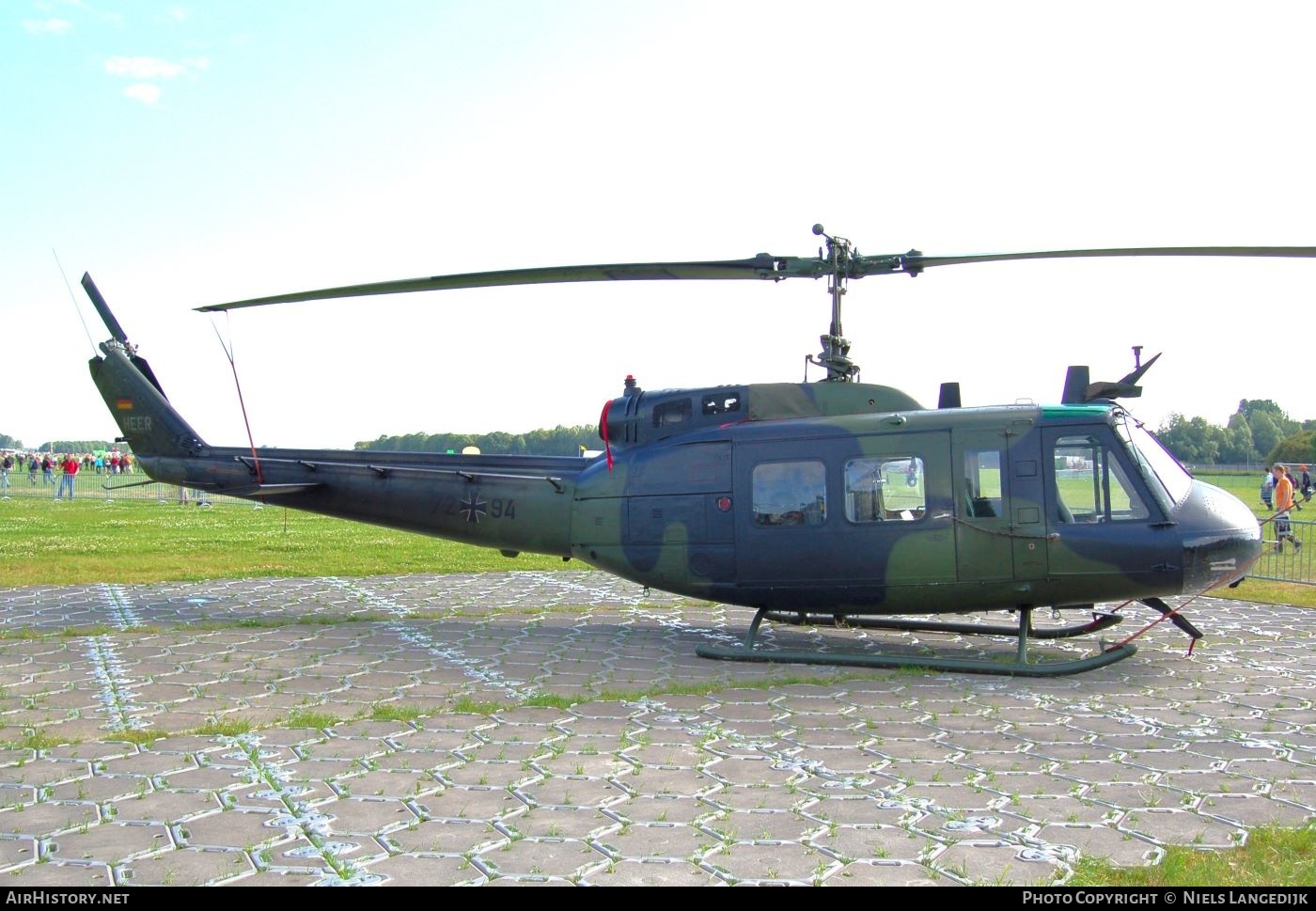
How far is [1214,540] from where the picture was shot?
9094 millimetres

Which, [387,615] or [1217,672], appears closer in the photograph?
[1217,672]

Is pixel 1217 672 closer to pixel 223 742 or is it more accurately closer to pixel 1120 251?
pixel 1120 251

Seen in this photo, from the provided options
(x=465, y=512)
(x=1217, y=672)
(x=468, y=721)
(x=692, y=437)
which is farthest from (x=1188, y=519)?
(x=465, y=512)

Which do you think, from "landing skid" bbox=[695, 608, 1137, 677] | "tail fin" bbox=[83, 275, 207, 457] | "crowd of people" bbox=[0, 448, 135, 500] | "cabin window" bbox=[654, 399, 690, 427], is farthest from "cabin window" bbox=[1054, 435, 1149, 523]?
"crowd of people" bbox=[0, 448, 135, 500]

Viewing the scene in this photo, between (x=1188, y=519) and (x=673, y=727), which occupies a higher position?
(x=1188, y=519)

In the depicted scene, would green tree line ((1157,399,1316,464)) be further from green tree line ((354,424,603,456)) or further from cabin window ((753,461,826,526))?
cabin window ((753,461,826,526))

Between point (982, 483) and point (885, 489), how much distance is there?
0.88 meters

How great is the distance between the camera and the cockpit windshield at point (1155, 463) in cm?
925

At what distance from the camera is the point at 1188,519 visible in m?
9.13

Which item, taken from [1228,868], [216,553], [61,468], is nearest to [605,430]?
[1228,868]

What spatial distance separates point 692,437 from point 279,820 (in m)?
6.07

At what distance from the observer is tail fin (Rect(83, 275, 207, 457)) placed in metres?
13.3

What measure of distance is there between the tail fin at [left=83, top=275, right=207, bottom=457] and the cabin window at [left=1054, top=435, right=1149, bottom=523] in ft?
33.4
